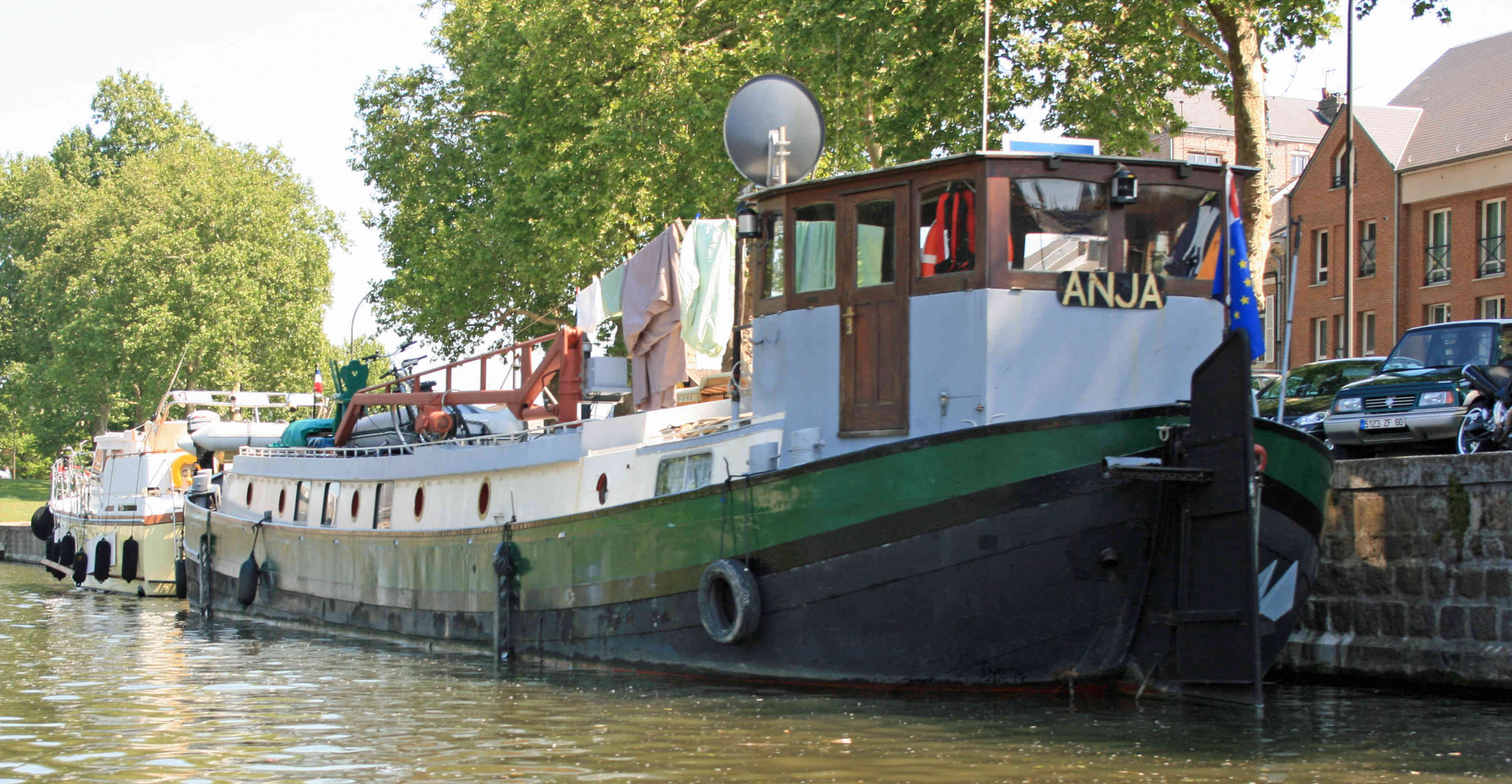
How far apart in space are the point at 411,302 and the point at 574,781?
103ft

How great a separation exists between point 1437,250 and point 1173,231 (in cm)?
3002

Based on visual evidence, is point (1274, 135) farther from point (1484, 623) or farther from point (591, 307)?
point (1484, 623)

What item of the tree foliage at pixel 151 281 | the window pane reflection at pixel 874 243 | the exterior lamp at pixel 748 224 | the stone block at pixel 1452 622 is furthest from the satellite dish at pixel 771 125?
the tree foliage at pixel 151 281

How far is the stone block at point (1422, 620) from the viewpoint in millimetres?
11844

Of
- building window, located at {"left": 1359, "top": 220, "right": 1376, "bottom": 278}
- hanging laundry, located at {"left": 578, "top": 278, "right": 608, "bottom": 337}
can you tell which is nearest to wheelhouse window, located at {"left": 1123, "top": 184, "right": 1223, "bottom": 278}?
hanging laundry, located at {"left": 578, "top": 278, "right": 608, "bottom": 337}

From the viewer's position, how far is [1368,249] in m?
40.1

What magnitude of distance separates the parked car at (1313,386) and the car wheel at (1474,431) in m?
3.62

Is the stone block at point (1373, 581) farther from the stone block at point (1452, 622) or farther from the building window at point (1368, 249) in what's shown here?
the building window at point (1368, 249)

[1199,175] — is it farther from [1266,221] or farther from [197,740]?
[1266,221]

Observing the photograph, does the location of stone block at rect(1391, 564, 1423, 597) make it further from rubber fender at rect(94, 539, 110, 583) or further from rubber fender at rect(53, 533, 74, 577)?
rubber fender at rect(53, 533, 74, 577)

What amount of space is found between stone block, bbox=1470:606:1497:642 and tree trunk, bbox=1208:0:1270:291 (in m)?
10.3

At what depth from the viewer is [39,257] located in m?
58.0

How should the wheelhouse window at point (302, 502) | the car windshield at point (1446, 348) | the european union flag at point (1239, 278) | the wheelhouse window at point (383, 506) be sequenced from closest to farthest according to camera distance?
the european union flag at point (1239, 278), the wheelhouse window at point (383, 506), the car windshield at point (1446, 348), the wheelhouse window at point (302, 502)

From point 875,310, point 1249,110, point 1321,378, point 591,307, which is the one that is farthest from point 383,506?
point 1249,110
